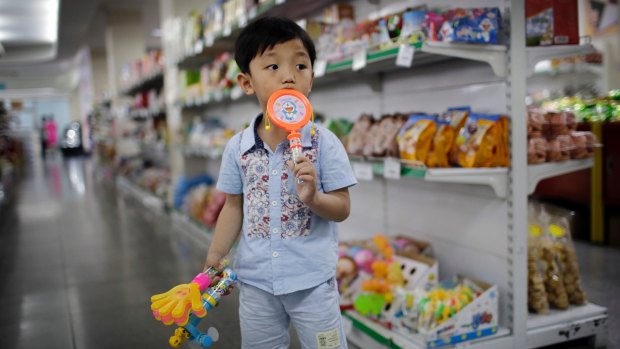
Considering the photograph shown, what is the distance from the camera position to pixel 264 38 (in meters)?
1.36

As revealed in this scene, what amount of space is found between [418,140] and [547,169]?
55 centimetres

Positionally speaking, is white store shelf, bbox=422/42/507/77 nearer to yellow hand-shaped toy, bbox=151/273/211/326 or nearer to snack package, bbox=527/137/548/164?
snack package, bbox=527/137/548/164

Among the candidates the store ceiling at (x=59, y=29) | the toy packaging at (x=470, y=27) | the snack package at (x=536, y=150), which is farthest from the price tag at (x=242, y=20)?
the store ceiling at (x=59, y=29)

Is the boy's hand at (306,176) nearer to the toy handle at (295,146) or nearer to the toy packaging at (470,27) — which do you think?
the toy handle at (295,146)

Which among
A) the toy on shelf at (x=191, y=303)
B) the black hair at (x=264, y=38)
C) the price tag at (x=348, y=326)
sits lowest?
the price tag at (x=348, y=326)

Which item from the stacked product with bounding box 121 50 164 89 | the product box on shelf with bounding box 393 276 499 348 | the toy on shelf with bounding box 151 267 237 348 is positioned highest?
the stacked product with bounding box 121 50 164 89

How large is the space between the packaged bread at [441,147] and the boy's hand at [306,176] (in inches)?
41.3

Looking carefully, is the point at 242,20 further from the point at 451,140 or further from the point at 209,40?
the point at 451,140

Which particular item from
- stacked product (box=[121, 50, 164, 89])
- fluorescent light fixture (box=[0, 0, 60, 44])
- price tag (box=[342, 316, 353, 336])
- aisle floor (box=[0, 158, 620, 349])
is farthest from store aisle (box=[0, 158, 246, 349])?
fluorescent light fixture (box=[0, 0, 60, 44])

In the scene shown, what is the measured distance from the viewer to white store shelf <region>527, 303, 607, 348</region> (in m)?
2.23

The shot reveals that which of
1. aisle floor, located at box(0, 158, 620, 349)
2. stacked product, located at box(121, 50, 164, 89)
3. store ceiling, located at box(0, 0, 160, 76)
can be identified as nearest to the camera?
aisle floor, located at box(0, 158, 620, 349)

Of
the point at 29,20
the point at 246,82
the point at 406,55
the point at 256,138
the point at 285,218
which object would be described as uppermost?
the point at 29,20

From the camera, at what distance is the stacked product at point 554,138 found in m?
2.24

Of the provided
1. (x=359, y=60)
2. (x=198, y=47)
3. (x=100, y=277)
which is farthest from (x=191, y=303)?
(x=198, y=47)
